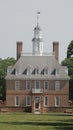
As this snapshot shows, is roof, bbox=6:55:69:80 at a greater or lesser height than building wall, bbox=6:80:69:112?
greater

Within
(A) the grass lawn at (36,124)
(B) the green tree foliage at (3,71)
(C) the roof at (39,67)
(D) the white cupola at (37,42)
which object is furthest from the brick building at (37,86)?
(A) the grass lawn at (36,124)

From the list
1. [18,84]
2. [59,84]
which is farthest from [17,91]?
[59,84]

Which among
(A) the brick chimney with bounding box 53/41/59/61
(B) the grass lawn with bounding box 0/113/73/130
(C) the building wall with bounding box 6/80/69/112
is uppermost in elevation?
(A) the brick chimney with bounding box 53/41/59/61

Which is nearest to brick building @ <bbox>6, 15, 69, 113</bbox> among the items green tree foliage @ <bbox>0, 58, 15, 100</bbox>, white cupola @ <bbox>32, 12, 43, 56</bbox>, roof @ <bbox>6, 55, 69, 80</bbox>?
roof @ <bbox>6, 55, 69, 80</bbox>

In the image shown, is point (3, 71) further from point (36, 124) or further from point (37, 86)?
point (36, 124)

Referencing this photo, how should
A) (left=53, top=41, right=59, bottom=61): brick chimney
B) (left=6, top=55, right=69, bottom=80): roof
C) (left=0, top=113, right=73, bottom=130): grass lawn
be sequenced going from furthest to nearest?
(left=53, top=41, right=59, bottom=61): brick chimney → (left=6, top=55, right=69, bottom=80): roof → (left=0, top=113, right=73, bottom=130): grass lawn

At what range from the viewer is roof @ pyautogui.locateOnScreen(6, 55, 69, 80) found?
8600 centimetres

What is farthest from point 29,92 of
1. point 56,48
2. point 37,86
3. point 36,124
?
point 36,124

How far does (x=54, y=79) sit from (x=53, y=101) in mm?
3265

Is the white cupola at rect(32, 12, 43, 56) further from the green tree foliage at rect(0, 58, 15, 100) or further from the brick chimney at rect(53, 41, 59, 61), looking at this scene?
the green tree foliage at rect(0, 58, 15, 100)

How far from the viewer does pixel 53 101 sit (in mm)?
86250

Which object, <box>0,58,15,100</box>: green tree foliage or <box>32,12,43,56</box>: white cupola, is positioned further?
<box>0,58,15,100</box>: green tree foliage

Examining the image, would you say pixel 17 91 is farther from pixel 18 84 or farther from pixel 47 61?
pixel 47 61

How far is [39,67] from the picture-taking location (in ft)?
286
